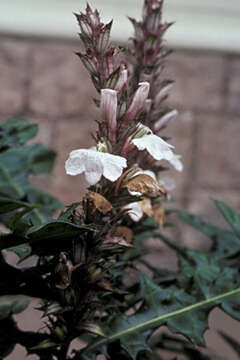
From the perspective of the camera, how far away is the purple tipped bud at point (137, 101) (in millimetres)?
312

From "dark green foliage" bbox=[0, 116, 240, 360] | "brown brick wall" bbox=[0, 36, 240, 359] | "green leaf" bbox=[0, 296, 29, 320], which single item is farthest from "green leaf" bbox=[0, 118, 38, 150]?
"brown brick wall" bbox=[0, 36, 240, 359]

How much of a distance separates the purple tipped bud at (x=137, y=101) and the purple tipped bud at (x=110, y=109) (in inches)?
0.5

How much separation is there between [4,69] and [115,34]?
433mm

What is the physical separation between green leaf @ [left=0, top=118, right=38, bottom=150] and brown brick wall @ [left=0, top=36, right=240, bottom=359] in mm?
968

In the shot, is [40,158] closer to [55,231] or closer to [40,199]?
[40,199]

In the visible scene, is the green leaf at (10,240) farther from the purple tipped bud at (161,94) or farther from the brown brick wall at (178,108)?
the brown brick wall at (178,108)

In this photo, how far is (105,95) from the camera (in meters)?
0.30

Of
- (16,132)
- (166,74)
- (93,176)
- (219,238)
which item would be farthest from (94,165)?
(166,74)

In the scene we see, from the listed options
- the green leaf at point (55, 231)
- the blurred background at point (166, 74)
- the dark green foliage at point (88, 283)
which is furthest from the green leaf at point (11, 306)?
the blurred background at point (166, 74)

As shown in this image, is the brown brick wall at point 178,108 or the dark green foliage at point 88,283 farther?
the brown brick wall at point 178,108

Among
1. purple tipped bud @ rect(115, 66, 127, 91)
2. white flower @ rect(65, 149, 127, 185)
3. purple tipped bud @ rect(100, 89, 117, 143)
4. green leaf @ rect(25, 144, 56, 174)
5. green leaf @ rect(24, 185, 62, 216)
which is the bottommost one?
green leaf @ rect(24, 185, 62, 216)

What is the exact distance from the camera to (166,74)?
152cm

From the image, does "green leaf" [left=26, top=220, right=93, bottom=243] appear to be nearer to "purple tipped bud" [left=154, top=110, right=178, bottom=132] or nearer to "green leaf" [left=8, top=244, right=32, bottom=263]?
"green leaf" [left=8, top=244, right=32, bottom=263]

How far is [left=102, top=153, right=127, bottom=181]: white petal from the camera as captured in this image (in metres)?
0.28
